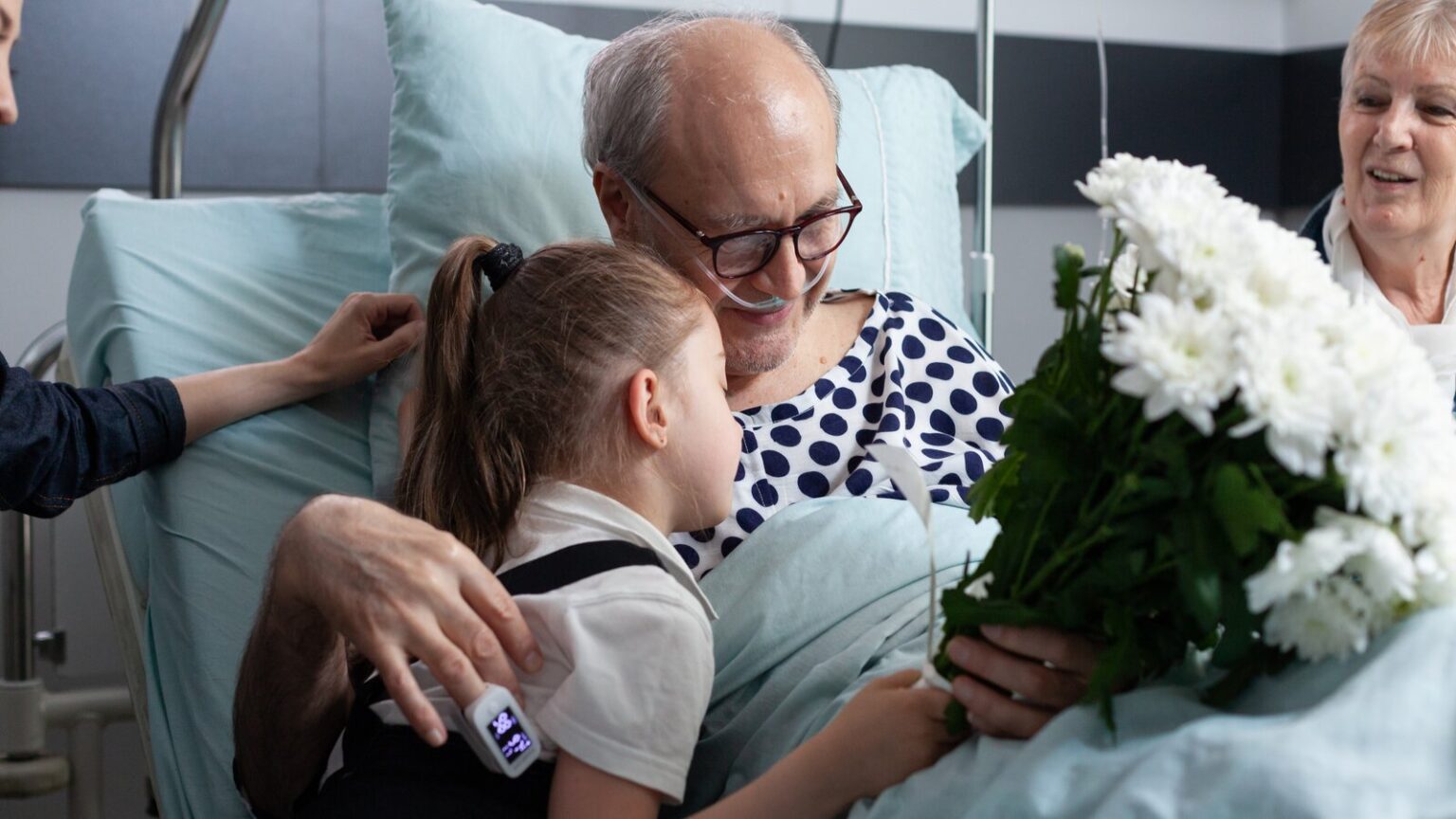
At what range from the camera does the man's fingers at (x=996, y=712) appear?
95cm

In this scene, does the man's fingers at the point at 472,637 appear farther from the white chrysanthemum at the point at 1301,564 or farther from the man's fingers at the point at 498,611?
the white chrysanthemum at the point at 1301,564

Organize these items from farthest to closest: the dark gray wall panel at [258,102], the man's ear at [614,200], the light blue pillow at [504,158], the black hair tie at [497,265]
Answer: the dark gray wall panel at [258,102]
the light blue pillow at [504,158]
the man's ear at [614,200]
the black hair tie at [497,265]

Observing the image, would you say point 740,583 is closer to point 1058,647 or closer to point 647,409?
point 647,409

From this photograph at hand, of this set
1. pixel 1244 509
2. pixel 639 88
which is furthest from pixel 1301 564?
pixel 639 88

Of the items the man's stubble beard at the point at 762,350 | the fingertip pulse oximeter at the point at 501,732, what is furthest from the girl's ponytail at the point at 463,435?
the man's stubble beard at the point at 762,350

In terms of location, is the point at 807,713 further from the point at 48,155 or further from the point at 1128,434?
the point at 48,155

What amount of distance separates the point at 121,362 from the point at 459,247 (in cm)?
61

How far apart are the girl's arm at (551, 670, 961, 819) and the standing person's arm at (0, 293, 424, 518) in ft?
2.38

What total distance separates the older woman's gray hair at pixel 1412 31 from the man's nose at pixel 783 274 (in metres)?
1.35

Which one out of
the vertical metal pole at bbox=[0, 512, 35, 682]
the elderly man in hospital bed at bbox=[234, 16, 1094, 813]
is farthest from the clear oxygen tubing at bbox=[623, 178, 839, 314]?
the vertical metal pole at bbox=[0, 512, 35, 682]

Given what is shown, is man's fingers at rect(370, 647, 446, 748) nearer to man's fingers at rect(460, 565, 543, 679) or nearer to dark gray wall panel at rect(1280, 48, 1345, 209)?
man's fingers at rect(460, 565, 543, 679)

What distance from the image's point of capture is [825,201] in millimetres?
1542

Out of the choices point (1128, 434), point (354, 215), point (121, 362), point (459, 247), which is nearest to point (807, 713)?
point (1128, 434)

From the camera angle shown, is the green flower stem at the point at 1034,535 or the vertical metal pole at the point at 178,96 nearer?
the green flower stem at the point at 1034,535
